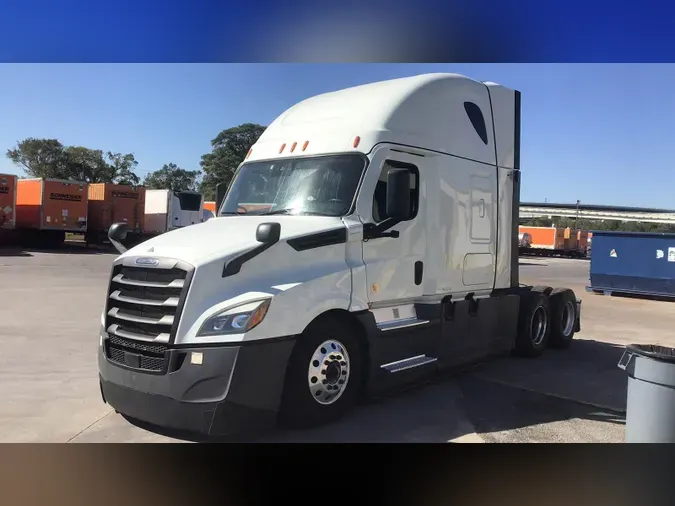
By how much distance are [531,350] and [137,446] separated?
5660 millimetres

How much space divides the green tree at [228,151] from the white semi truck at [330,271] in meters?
0.54

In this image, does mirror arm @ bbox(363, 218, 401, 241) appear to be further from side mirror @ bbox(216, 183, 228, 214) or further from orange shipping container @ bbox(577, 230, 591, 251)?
orange shipping container @ bbox(577, 230, 591, 251)

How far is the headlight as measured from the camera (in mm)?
4344

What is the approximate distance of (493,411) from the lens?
5.74 m

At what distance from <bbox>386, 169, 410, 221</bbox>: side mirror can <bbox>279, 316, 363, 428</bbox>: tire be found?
1196mm

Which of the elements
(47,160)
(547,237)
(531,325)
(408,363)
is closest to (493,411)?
(408,363)

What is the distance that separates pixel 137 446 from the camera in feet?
15.4

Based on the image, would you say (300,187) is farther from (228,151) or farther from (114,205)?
(114,205)

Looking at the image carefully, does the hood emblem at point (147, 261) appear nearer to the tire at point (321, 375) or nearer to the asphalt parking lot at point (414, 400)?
the tire at point (321, 375)

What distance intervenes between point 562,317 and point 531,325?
1.19 meters

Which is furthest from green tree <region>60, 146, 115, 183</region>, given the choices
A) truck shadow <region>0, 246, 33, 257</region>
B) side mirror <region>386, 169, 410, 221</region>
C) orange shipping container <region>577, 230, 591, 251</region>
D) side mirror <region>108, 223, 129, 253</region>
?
orange shipping container <region>577, 230, 591, 251</region>

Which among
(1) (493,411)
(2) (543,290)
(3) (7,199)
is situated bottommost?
(1) (493,411)

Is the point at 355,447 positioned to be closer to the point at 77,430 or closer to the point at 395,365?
the point at 395,365

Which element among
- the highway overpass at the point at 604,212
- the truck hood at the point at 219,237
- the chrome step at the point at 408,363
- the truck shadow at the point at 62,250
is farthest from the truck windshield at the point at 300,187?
the truck shadow at the point at 62,250
